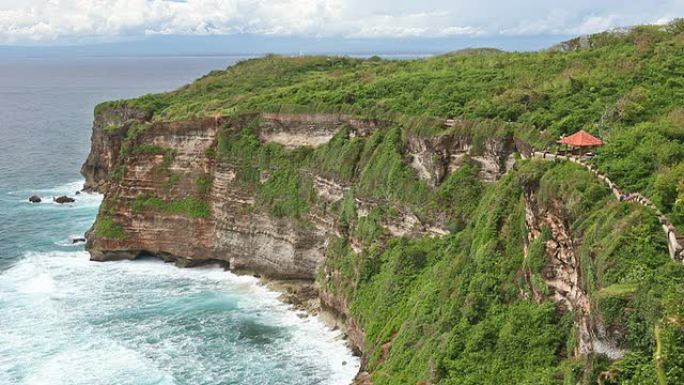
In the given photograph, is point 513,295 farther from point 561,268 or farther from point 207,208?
point 207,208

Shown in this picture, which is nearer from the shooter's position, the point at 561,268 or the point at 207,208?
the point at 561,268

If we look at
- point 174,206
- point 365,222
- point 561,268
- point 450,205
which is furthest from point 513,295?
point 174,206

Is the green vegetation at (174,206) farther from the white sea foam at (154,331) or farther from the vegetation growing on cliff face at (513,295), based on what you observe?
the vegetation growing on cliff face at (513,295)

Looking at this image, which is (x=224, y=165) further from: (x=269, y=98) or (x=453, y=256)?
(x=453, y=256)

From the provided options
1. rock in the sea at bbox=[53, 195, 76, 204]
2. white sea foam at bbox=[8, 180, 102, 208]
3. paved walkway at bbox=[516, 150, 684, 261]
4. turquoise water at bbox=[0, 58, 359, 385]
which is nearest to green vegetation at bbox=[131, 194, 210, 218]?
turquoise water at bbox=[0, 58, 359, 385]

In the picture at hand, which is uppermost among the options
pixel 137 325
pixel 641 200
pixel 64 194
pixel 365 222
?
pixel 641 200

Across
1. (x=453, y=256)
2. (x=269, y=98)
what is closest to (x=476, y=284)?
(x=453, y=256)

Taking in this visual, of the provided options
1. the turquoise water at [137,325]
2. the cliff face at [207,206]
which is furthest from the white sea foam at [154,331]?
the cliff face at [207,206]

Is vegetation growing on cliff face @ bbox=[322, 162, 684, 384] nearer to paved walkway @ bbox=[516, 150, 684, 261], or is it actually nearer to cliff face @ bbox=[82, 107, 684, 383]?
cliff face @ bbox=[82, 107, 684, 383]
